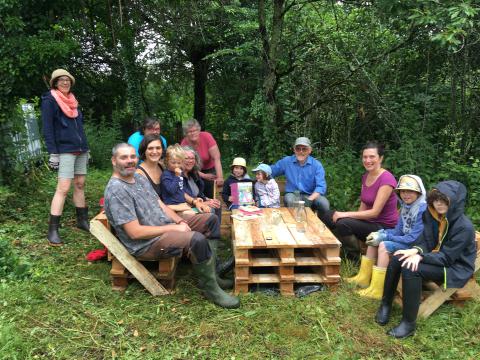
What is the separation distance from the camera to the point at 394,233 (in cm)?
382

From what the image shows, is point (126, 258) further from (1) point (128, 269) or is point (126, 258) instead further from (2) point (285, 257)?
(2) point (285, 257)

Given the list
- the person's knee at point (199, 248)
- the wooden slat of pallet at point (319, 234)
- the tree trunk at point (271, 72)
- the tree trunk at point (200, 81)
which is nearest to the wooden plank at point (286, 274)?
the wooden slat of pallet at point (319, 234)

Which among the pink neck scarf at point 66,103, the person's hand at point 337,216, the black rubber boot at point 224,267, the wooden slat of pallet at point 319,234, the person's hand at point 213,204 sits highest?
the pink neck scarf at point 66,103

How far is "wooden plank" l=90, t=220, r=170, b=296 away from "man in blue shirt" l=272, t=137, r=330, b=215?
2122mm

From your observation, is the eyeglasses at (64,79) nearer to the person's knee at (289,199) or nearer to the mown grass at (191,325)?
the mown grass at (191,325)

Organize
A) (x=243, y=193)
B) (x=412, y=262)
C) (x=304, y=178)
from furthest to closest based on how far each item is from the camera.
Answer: (x=304, y=178) → (x=243, y=193) → (x=412, y=262)

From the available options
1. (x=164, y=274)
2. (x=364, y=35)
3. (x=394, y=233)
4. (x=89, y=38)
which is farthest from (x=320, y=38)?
(x=89, y=38)

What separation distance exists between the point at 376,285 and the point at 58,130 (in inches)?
152

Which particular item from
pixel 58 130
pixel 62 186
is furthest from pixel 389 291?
pixel 58 130

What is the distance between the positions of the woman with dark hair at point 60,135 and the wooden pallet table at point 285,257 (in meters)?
2.16

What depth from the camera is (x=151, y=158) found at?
411cm

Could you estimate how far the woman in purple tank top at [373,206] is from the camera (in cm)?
420

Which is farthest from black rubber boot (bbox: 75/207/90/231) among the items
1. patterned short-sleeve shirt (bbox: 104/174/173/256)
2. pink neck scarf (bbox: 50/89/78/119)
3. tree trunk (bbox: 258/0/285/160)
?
tree trunk (bbox: 258/0/285/160)

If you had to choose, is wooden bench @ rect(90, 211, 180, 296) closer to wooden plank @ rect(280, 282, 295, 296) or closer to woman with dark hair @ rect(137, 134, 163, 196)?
woman with dark hair @ rect(137, 134, 163, 196)
